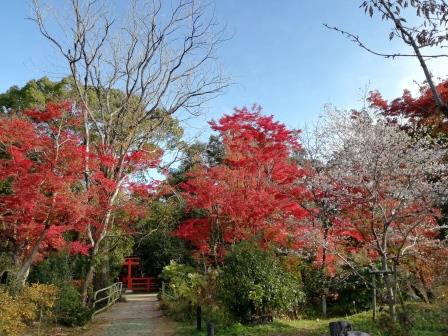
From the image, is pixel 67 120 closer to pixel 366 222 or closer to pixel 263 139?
pixel 263 139

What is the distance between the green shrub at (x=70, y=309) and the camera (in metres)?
11.1

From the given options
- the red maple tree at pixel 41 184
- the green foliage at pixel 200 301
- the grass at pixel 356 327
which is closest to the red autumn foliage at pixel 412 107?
the grass at pixel 356 327

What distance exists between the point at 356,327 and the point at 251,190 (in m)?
4.82

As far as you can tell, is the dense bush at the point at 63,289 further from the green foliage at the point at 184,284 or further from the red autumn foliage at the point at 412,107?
the red autumn foliage at the point at 412,107

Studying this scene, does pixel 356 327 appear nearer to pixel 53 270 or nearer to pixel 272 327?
pixel 272 327

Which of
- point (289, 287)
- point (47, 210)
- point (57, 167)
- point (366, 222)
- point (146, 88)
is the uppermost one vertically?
point (146, 88)

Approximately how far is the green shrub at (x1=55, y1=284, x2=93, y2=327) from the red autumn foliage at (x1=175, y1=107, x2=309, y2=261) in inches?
147

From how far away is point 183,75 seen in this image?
1436 cm

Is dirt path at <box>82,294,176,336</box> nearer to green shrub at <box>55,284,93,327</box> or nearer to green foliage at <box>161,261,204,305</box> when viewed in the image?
green shrub at <box>55,284,93,327</box>

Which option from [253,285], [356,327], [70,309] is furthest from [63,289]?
[356,327]

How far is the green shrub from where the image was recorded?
1114 centimetres

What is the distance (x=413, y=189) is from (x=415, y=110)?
25.6ft

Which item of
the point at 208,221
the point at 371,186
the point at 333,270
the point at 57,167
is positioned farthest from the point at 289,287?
the point at 57,167

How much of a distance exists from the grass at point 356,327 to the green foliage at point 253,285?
384mm
